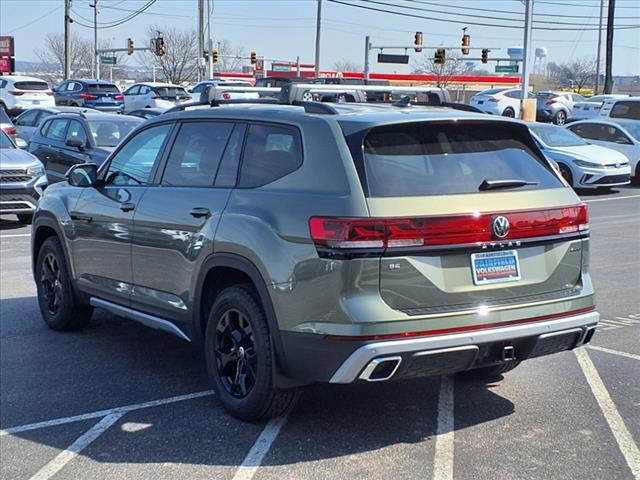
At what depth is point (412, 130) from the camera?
4.72 metres

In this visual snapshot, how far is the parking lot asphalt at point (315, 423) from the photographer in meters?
4.41

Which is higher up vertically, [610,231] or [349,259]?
[349,259]

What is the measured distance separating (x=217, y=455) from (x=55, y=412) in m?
1.28

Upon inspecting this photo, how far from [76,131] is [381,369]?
12294mm

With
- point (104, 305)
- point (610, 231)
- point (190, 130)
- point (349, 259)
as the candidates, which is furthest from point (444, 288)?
point (610, 231)

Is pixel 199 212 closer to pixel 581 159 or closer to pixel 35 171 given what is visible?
pixel 35 171

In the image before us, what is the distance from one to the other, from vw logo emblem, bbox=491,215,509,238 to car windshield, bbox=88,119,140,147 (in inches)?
445

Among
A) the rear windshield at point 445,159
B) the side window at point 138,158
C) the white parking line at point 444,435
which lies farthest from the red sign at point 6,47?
the rear windshield at point 445,159

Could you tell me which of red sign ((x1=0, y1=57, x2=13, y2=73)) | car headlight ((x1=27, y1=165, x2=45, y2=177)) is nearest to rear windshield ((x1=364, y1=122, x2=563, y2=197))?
car headlight ((x1=27, y1=165, x2=45, y2=177))

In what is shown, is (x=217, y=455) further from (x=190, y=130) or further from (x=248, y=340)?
(x=190, y=130)

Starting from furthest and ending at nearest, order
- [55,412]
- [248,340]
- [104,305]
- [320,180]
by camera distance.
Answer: [104,305], [55,412], [248,340], [320,180]

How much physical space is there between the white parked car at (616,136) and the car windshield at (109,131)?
460 inches

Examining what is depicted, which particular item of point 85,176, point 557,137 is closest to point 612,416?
point 85,176

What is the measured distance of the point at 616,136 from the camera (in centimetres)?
2136
